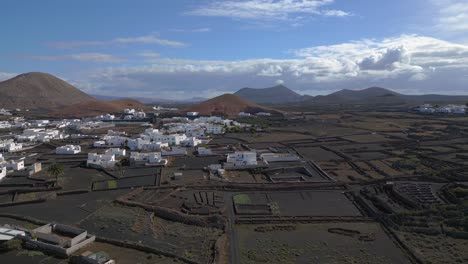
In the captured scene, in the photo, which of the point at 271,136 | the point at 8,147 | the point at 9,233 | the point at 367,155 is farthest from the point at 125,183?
the point at 271,136

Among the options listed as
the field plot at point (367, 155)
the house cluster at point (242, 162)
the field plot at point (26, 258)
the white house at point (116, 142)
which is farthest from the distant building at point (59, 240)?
the field plot at point (367, 155)

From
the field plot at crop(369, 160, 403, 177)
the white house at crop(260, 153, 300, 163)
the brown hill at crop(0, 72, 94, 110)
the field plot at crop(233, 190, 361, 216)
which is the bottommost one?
the field plot at crop(233, 190, 361, 216)

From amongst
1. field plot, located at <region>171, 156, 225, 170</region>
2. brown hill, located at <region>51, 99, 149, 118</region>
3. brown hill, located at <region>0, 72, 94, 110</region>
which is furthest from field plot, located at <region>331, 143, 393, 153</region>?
brown hill, located at <region>0, 72, 94, 110</region>

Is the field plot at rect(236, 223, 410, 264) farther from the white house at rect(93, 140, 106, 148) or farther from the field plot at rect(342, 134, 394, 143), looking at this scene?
the field plot at rect(342, 134, 394, 143)

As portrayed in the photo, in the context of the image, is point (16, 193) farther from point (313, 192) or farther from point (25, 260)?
point (313, 192)

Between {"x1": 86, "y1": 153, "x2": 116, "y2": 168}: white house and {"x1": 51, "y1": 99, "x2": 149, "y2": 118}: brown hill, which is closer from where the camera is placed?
{"x1": 86, "y1": 153, "x2": 116, "y2": 168}: white house

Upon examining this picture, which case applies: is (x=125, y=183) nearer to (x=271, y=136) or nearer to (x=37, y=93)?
(x=271, y=136)
